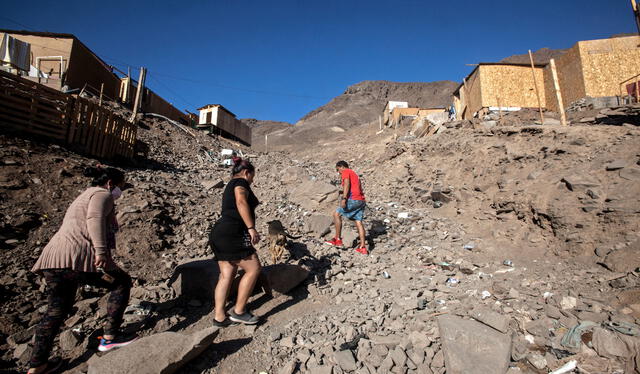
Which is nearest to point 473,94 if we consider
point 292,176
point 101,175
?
point 292,176

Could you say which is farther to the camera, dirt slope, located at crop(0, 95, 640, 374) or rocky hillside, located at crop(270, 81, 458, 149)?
rocky hillside, located at crop(270, 81, 458, 149)

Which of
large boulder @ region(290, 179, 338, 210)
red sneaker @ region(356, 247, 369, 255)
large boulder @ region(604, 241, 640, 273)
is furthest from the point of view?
large boulder @ region(290, 179, 338, 210)

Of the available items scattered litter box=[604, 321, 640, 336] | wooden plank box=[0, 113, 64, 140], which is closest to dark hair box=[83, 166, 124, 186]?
scattered litter box=[604, 321, 640, 336]

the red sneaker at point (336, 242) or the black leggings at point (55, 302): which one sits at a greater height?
the red sneaker at point (336, 242)

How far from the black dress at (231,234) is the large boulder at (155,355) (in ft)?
2.16

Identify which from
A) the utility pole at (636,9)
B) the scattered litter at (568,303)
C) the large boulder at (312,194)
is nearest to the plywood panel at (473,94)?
the utility pole at (636,9)

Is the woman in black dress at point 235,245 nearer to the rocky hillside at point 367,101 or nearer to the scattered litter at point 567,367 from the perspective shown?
the scattered litter at point 567,367

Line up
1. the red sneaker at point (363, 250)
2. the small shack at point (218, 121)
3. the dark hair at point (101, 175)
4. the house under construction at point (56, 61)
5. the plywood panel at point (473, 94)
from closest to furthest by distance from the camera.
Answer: the dark hair at point (101, 175) → the red sneaker at point (363, 250) → the house under construction at point (56, 61) → the plywood panel at point (473, 94) → the small shack at point (218, 121)

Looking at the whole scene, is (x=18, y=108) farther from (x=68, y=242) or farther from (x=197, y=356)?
(x=197, y=356)

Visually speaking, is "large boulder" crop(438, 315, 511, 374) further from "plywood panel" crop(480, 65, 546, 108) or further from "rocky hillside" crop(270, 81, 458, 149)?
"rocky hillside" crop(270, 81, 458, 149)

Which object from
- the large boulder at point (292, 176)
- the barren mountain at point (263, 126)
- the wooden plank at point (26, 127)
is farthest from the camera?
the barren mountain at point (263, 126)

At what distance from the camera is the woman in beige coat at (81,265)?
6.94ft

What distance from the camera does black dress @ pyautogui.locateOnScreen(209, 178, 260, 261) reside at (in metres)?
2.65

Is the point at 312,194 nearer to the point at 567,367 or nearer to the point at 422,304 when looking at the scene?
the point at 422,304
